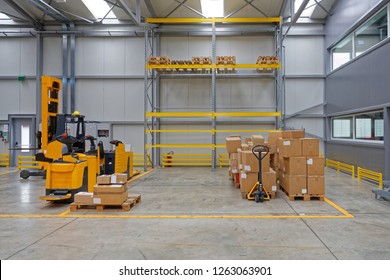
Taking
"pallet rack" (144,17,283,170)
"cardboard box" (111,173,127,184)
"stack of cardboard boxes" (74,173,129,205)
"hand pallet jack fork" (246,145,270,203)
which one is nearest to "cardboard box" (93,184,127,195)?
"stack of cardboard boxes" (74,173,129,205)

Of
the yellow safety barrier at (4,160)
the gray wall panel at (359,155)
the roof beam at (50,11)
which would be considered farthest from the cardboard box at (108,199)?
the yellow safety barrier at (4,160)

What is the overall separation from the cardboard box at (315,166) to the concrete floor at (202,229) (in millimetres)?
719

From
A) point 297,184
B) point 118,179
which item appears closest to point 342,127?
point 297,184

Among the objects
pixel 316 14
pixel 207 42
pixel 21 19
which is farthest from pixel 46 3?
pixel 316 14

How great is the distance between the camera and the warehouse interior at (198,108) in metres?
5.88

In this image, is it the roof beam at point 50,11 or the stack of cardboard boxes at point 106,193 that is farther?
the roof beam at point 50,11

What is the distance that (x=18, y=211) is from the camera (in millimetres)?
5750

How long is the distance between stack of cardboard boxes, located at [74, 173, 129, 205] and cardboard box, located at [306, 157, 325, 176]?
4416mm

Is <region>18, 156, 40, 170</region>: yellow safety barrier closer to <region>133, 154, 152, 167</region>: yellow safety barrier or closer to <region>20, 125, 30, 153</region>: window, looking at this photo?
<region>20, 125, 30, 153</region>: window

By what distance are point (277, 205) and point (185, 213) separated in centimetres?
218

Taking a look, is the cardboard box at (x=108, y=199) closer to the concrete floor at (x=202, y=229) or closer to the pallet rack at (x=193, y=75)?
the concrete floor at (x=202, y=229)

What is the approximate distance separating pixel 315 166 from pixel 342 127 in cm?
638
